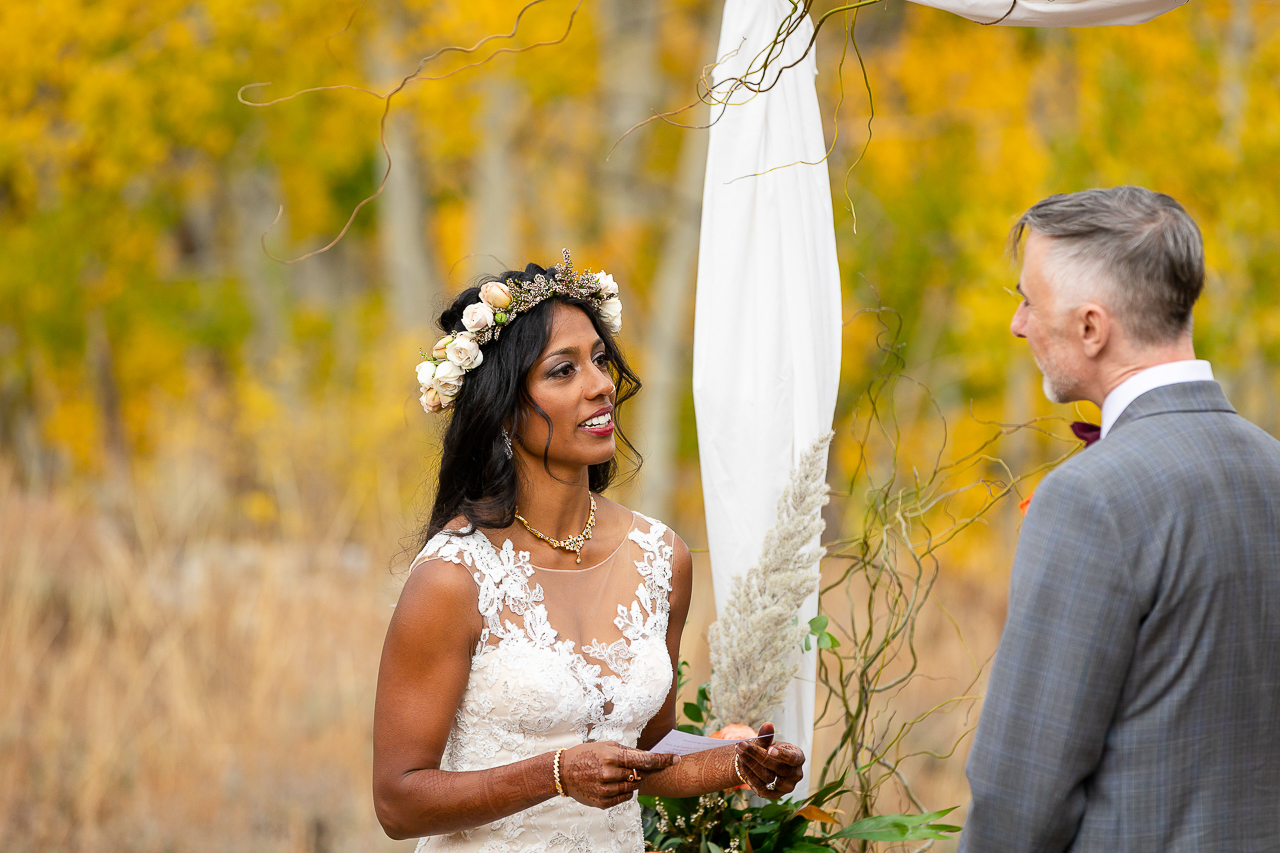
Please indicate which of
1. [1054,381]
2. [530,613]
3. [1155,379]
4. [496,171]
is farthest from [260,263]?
[1155,379]

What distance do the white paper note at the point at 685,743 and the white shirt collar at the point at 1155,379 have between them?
91 cm

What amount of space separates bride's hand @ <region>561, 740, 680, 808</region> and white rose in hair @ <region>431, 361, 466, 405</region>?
0.82 m

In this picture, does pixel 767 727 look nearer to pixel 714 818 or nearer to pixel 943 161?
pixel 714 818

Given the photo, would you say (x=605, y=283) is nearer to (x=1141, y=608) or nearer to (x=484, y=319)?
(x=484, y=319)

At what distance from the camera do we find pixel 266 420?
8695mm

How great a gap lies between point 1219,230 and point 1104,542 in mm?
6374

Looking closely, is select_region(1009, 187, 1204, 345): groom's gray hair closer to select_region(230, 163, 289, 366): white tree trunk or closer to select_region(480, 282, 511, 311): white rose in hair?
select_region(480, 282, 511, 311): white rose in hair

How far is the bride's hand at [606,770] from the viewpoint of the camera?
179 centimetres

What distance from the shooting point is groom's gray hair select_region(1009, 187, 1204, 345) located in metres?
1.54

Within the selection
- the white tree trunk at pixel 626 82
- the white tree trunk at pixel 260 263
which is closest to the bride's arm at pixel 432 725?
the white tree trunk at pixel 626 82

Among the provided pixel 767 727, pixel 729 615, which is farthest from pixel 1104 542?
pixel 729 615

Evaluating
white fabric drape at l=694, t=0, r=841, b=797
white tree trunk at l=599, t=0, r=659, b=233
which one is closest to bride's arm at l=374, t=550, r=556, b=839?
white fabric drape at l=694, t=0, r=841, b=797

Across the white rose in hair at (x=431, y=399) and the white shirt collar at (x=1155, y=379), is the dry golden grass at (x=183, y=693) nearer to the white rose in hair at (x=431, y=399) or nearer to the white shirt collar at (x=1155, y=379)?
the white rose in hair at (x=431, y=399)

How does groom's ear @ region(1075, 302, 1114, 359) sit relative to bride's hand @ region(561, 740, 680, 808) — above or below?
above
